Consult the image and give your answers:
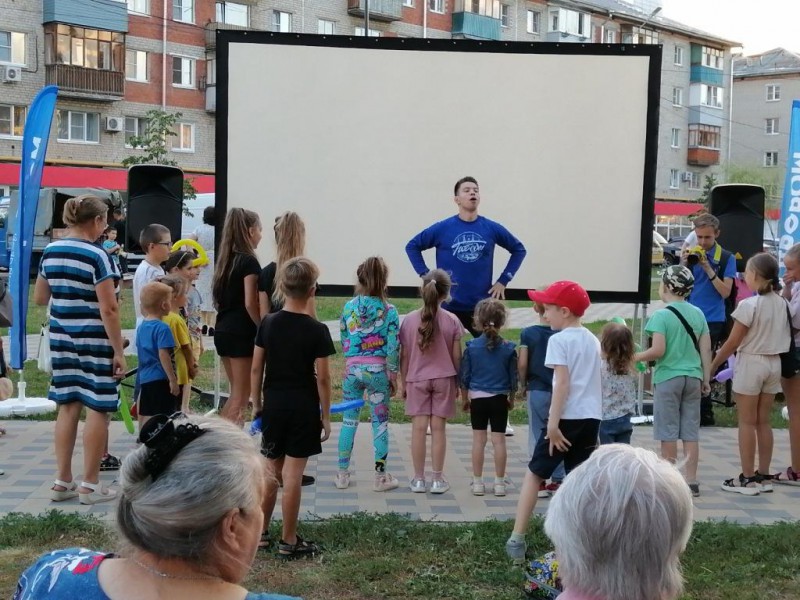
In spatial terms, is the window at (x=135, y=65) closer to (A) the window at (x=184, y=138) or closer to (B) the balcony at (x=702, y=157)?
(A) the window at (x=184, y=138)

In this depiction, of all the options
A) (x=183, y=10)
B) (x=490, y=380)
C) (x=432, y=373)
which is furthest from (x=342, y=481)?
(x=183, y=10)

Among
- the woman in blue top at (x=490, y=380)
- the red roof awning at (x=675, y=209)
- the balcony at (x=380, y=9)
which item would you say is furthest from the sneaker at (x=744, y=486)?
the red roof awning at (x=675, y=209)

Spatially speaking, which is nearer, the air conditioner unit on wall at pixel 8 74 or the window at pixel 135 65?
the air conditioner unit on wall at pixel 8 74

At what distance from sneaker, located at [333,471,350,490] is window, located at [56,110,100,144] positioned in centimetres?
3387

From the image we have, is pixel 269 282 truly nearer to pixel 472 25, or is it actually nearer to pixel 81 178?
pixel 81 178

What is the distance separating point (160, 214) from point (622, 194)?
15.1 ft

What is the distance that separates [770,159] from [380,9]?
1647 inches

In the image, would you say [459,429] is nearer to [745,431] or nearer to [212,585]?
[745,431]

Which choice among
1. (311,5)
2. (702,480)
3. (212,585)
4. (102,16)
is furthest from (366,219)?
(311,5)

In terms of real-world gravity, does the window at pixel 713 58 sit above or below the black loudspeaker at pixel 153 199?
above

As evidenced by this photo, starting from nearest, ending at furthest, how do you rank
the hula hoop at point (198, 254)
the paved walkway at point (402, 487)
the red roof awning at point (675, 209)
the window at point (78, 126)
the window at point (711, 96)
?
the paved walkway at point (402, 487), the hula hoop at point (198, 254), the window at point (78, 126), the red roof awning at point (675, 209), the window at point (711, 96)

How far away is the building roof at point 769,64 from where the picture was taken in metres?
76.2

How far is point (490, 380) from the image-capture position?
6.31m

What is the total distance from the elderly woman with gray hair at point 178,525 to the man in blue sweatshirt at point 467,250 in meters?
5.99
